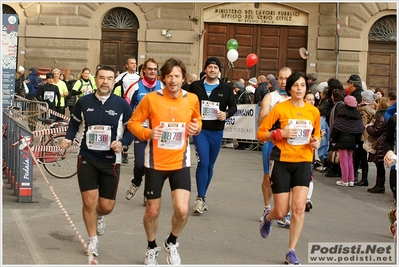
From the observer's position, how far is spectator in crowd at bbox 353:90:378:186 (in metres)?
14.2

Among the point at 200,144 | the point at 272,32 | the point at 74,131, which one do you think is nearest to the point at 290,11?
the point at 272,32

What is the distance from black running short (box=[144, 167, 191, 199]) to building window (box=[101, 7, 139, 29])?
76.5 ft

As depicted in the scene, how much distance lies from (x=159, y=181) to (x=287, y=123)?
1.34 meters

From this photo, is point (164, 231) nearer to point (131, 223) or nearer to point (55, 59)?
point (131, 223)

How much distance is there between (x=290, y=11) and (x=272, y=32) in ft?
3.41

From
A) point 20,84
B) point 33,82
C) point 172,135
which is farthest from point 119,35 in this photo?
point 172,135

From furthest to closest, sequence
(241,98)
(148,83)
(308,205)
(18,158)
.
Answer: (241,98), (18,158), (308,205), (148,83)

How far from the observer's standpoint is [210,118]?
1004 centimetres

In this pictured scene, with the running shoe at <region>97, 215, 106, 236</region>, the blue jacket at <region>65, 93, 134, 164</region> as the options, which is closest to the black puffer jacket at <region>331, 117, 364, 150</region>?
the running shoe at <region>97, 215, 106, 236</region>

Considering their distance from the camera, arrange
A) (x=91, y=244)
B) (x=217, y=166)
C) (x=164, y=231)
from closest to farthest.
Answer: (x=91, y=244) → (x=164, y=231) → (x=217, y=166)

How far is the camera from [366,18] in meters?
29.4

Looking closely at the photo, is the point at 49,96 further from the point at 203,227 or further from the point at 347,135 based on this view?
the point at 203,227

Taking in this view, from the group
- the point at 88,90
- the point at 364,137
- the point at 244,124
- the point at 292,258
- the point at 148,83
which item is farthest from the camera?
the point at 88,90

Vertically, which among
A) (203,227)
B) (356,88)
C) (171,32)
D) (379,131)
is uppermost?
(171,32)
